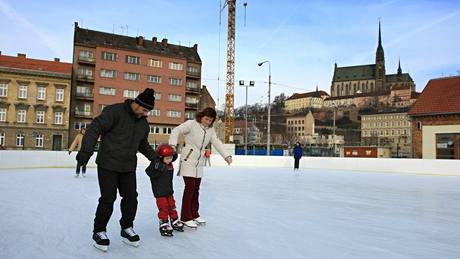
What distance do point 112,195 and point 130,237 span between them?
1.55ft

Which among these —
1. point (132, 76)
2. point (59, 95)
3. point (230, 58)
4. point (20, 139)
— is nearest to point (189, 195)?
point (20, 139)

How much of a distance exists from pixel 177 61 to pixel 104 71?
31.9ft

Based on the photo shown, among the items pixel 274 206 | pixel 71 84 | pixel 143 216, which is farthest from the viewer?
pixel 71 84

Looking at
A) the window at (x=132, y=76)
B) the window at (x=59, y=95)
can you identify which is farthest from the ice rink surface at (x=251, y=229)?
the window at (x=132, y=76)

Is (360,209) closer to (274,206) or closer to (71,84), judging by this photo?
(274,206)

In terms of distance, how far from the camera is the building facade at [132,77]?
1852 inches

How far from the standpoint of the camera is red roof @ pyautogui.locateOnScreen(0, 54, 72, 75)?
42688mm

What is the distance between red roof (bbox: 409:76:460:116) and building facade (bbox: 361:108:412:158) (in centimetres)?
5717

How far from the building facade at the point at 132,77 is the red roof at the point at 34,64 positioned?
1.46 metres

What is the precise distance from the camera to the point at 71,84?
46156 mm

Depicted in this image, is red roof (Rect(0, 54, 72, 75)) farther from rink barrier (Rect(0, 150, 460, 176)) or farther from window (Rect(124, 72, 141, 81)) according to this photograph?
rink barrier (Rect(0, 150, 460, 176))

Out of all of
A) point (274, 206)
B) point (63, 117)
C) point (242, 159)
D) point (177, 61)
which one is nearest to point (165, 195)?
point (274, 206)

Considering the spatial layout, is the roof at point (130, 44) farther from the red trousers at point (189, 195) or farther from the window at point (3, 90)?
the red trousers at point (189, 195)

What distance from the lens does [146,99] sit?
358cm
